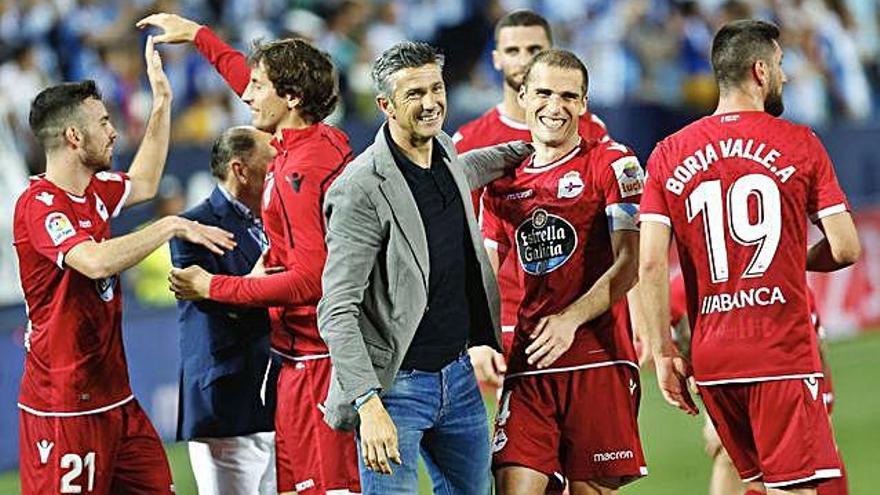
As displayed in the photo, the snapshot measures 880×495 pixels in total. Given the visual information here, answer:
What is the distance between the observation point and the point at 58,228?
7523 mm

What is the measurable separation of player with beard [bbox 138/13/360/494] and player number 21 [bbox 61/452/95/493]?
0.83m

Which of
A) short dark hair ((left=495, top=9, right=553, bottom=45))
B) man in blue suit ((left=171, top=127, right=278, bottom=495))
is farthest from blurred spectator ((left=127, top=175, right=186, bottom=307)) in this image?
man in blue suit ((left=171, top=127, right=278, bottom=495))

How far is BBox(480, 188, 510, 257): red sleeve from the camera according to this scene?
773 cm

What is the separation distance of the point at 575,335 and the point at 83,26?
9722 millimetres

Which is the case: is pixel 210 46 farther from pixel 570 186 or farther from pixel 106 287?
pixel 570 186

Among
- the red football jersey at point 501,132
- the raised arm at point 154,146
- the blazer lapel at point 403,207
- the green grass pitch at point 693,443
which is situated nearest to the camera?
the blazer lapel at point 403,207

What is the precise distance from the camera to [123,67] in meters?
15.8

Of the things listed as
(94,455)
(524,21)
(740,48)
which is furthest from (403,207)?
(524,21)

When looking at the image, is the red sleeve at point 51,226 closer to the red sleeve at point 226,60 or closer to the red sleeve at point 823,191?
the red sleeve at point 226,60

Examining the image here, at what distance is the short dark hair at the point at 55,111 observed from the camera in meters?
7.71

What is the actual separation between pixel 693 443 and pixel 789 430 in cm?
553

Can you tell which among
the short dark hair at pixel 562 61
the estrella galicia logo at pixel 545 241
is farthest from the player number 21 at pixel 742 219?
the short dark hair at pixel 562 61

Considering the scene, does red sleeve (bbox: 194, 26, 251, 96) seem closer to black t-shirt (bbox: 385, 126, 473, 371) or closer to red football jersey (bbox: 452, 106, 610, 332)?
red football jersey (bbox: 452, 106, 610, 332)

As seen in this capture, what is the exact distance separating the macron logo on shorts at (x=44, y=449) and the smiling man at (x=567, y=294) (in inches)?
77.0
